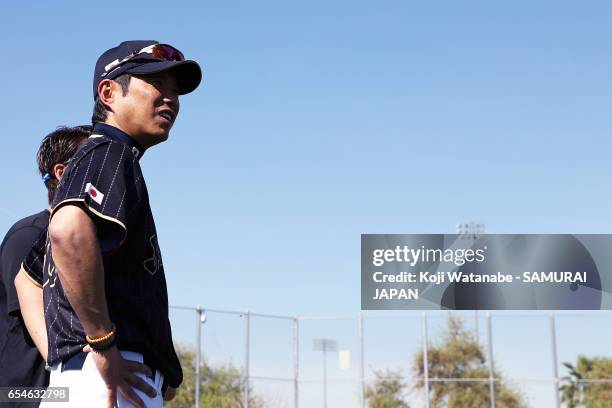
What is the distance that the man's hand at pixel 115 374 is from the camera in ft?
7.28

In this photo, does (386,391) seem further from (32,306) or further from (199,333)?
(32,306)

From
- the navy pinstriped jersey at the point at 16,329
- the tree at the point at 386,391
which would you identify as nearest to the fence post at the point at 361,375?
the tree at the point at 386,391

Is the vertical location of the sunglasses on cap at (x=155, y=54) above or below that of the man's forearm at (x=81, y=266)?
above

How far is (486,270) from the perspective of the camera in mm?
24375

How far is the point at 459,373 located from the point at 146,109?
63.9ft

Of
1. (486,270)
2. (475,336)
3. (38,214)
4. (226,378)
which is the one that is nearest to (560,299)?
(486,270)

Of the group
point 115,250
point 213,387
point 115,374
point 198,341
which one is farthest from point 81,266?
point 213,387

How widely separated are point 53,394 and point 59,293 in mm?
306

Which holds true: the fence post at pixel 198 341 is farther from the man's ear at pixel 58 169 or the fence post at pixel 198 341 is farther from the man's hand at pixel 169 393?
the man's hand at pixel 169 393

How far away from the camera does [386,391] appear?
19109mm

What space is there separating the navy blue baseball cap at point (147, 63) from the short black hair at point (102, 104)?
0.05ft

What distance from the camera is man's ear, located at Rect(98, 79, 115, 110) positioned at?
2564 millimetres

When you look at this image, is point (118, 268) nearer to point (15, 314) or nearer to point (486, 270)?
point (15, 314)

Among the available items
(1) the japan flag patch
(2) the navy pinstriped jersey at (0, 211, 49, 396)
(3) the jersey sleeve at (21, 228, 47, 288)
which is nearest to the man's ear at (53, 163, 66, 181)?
(2) the navy pinstriped jersey at (0, 211, 49, 396)
